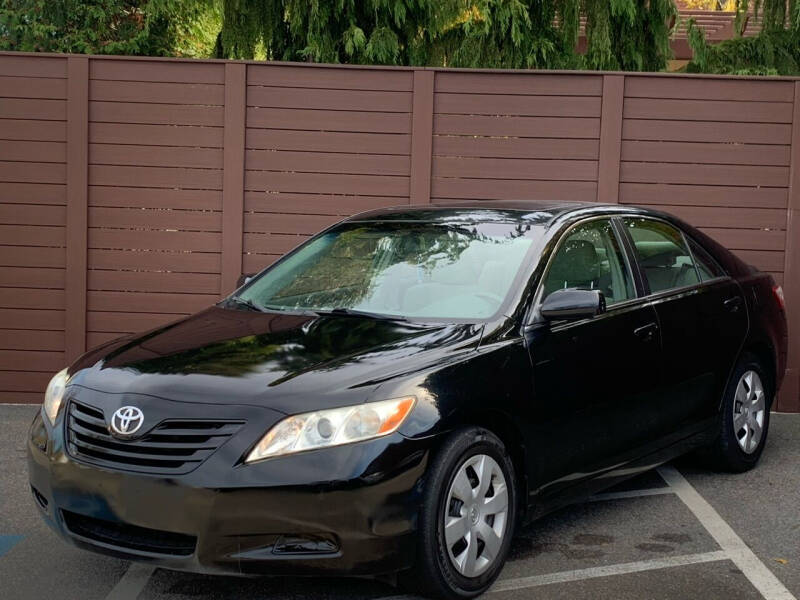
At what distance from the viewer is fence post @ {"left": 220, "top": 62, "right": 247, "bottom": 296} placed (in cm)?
809

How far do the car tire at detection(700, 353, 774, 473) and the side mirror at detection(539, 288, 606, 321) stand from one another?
69.7 inches

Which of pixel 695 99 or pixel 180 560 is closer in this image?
pixel 180 560

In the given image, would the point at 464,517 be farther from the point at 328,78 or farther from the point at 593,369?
the point at 328,78

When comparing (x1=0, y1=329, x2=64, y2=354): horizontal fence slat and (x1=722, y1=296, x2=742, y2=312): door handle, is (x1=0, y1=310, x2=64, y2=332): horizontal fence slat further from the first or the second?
(x1=722, y1=296, x2=742, y2=312): door handle

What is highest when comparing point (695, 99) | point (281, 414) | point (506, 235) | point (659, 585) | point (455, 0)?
point (455, 0)

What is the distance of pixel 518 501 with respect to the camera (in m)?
4.46

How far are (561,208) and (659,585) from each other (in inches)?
76.9

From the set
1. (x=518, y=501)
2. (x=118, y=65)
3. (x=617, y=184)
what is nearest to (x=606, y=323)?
(x=518, y=501)

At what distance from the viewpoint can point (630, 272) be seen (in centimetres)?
542

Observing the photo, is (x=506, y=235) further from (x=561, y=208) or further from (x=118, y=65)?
(x=118, y=65)

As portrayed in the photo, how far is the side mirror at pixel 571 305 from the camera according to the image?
4.58 metres

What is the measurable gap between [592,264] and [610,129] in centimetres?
314

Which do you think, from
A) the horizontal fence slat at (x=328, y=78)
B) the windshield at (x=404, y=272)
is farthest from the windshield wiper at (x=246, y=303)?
the horizontal fence slat at (x=328, y=78)

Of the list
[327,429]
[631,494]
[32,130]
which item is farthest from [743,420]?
[32,130]
